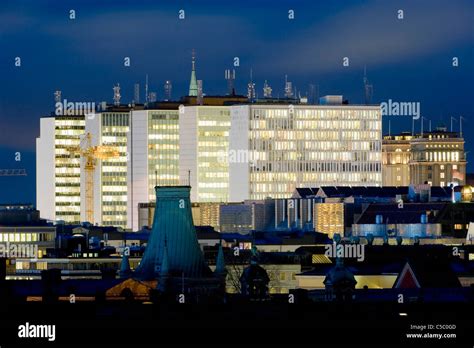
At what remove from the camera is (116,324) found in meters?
136

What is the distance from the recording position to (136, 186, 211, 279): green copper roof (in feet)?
590

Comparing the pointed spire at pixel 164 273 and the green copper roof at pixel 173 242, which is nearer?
the pointed spire at pixel 164 273

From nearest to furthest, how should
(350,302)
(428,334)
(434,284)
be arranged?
(428,334) < (350,302) < (434,284)

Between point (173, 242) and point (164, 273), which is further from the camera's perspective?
point (173, 242)

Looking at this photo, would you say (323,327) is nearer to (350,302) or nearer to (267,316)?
(267,316)

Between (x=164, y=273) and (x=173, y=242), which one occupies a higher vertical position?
(x=173, y=242)

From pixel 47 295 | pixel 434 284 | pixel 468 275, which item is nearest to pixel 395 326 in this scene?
pixel 47 295

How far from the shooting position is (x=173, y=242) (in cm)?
18312

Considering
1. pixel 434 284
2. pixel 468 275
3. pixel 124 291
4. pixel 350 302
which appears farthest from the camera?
pixel 468 275

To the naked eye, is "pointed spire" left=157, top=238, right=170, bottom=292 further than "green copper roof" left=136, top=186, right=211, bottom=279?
No

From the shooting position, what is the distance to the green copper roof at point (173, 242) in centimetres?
17988

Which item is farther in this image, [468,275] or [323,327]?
[468,275]

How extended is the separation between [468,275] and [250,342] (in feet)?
221

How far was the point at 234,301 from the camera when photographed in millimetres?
152875
